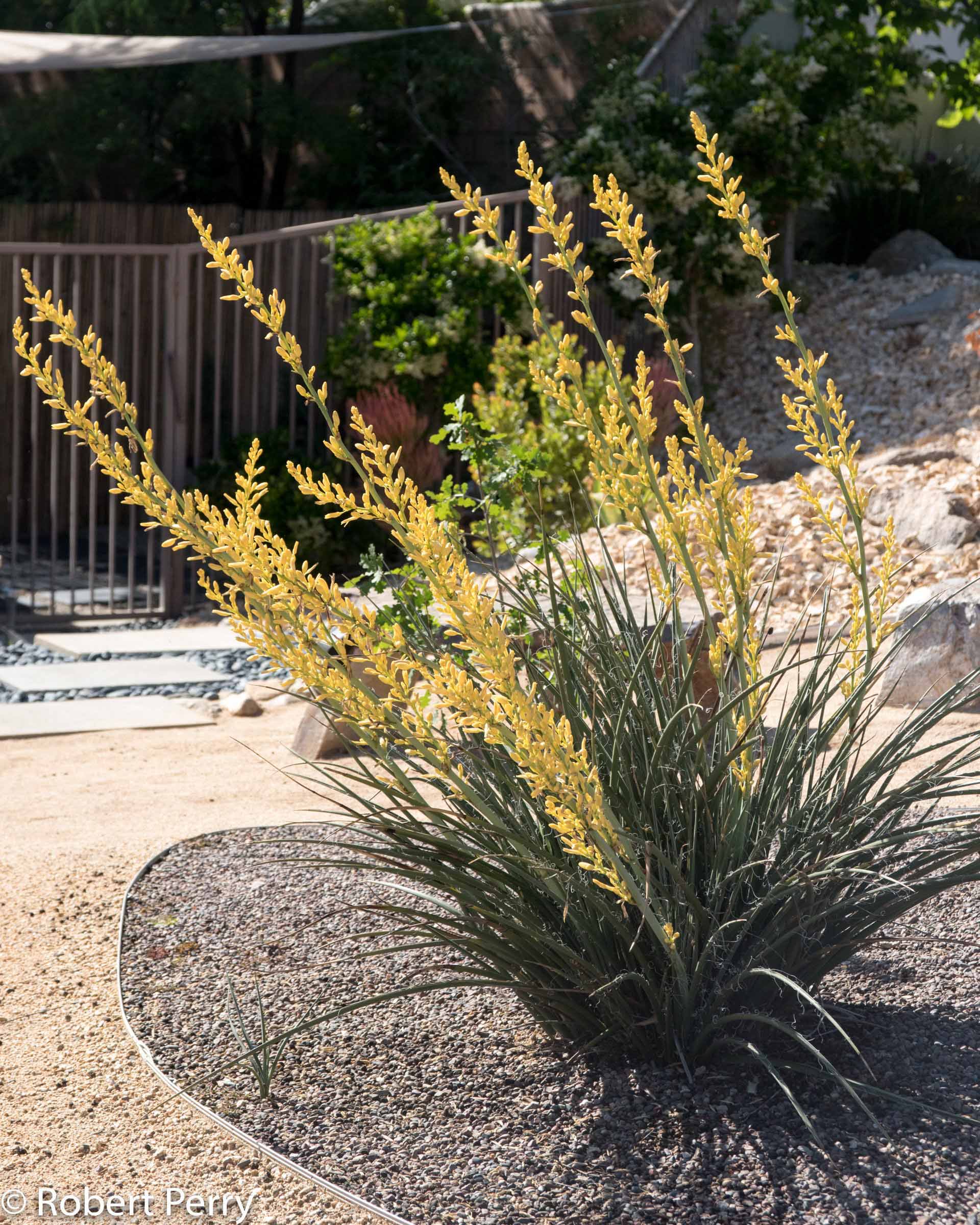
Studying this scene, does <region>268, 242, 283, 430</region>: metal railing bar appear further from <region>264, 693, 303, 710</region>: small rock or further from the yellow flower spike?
the yellow flower spike

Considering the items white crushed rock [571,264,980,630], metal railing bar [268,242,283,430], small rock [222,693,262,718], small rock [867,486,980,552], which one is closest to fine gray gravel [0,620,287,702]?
small rock [222,693,262,718]

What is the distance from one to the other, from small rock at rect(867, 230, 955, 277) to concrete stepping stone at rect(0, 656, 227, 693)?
7187 millimetres

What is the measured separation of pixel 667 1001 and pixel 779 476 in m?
6.86

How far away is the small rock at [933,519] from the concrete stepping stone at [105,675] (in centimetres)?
338

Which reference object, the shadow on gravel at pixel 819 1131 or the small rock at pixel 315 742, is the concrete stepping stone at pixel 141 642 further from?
the shadow on gravel at pixel 819 1131

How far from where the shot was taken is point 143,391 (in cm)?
970

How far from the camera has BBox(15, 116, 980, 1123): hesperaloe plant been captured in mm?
1966

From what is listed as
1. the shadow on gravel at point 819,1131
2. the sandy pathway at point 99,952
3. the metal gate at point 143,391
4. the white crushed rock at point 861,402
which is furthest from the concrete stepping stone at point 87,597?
the shadow on gravel at point 819,1131

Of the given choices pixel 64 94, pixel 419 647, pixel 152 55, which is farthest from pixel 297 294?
pixel 419 647

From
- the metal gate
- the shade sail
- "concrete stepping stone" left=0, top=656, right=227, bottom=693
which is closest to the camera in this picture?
"concrete stepping stone" left=0, top=656, right=227, bottom=693

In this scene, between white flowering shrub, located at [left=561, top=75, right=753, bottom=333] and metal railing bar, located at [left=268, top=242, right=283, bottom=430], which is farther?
white flowering shrub, located at [left=561, top=75, right=753, bottom=333]

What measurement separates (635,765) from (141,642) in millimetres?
5461

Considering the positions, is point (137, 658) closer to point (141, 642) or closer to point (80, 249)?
point (141, 642)

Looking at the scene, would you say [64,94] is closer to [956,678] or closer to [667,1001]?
[956,678]
